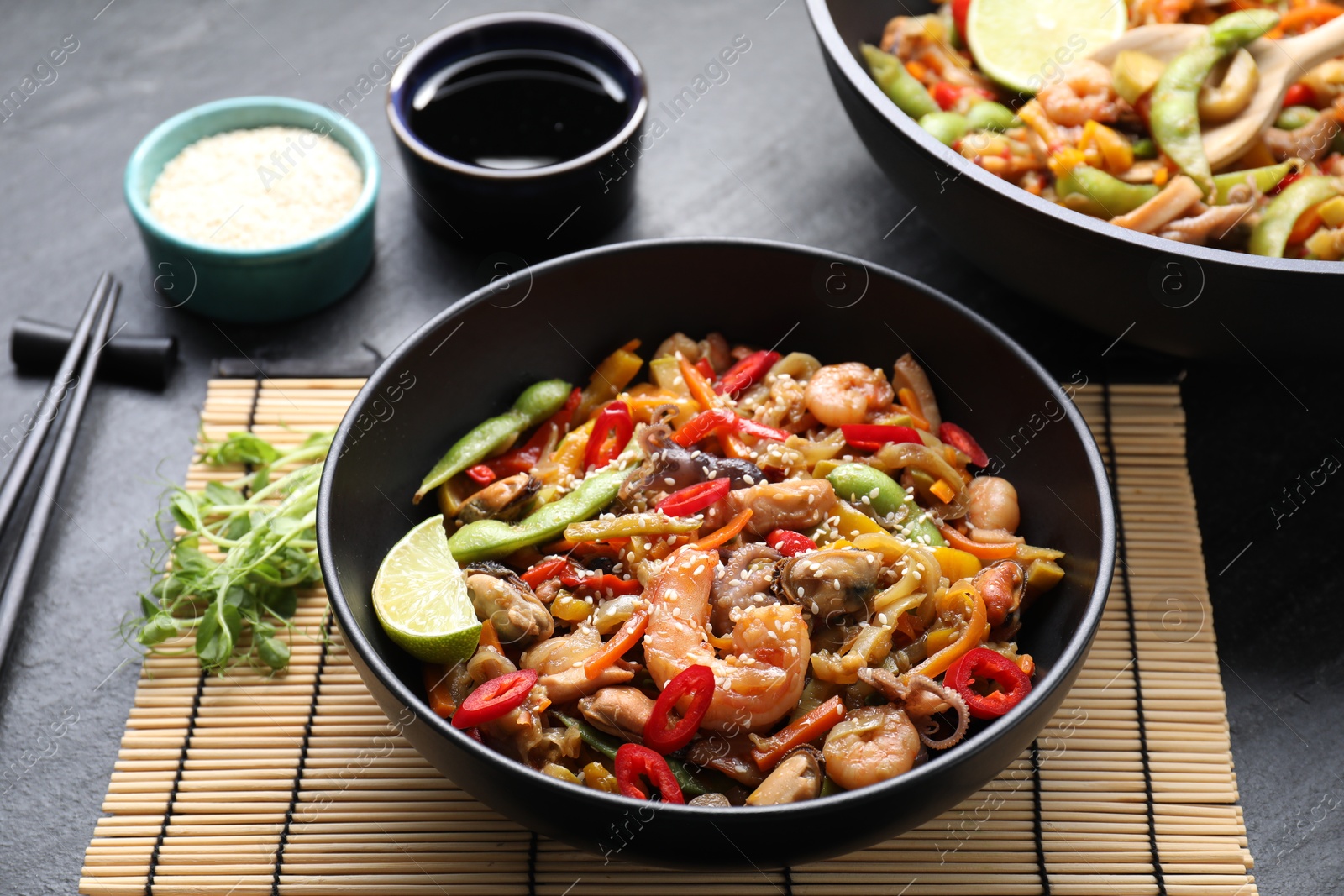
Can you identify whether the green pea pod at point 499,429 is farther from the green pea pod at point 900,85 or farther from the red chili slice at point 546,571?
the green pea pod at point 900,85

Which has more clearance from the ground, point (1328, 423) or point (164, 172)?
point (164, 172)

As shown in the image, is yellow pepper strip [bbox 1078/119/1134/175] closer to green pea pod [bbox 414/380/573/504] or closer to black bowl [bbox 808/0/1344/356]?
→ black bowl [bbox 808/0/1344/356]

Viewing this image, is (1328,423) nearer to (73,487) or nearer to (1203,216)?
(1203,216)

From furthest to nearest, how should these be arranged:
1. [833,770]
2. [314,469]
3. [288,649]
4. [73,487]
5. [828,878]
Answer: [73,487], [314,469], [288,649], [828,878], [833,770]

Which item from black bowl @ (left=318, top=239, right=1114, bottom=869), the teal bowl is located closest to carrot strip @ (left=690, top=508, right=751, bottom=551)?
black bowl @ (left=318, top=239, right=1114, bottom=869)

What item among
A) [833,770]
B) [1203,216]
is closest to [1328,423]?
[1203,216]

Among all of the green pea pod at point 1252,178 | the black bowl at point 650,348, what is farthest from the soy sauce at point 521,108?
the green pea pod at point 1252,178

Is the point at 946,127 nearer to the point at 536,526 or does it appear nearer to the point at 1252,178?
the point at 1252,178
